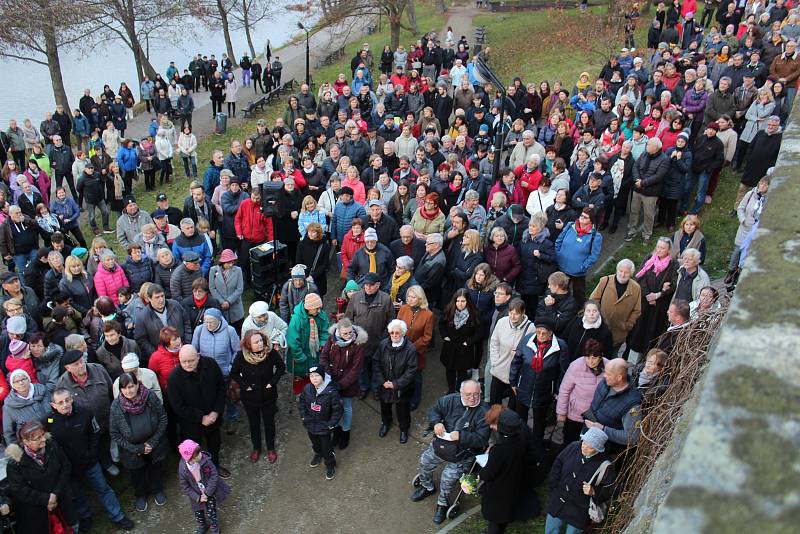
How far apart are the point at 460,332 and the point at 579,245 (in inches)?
85.1

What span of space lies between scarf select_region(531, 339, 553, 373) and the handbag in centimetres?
147

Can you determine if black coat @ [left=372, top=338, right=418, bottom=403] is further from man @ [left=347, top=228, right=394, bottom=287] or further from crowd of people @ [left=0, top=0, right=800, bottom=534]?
man @ [left=347, top=228, right=394, bottom=287]

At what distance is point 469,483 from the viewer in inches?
255

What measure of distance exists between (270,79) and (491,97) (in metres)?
9.57

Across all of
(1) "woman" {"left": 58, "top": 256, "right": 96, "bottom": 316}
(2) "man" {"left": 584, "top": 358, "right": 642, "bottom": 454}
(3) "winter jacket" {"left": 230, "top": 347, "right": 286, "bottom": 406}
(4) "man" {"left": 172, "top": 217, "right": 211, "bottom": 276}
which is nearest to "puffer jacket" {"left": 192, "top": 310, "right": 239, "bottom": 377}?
(3) "winter jacket" {"left": 230, "top": 347, "right": 286, "bottom": 406}

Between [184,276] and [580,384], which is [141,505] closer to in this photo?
[184,276]

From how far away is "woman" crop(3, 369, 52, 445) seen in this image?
6465 millimetres

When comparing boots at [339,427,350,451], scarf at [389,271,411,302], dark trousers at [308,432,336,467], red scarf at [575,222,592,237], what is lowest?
boots at [339,427,350,451]

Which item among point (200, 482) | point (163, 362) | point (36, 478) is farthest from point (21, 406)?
point (200, 482)

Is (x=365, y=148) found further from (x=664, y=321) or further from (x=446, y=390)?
(x=664, y=321)

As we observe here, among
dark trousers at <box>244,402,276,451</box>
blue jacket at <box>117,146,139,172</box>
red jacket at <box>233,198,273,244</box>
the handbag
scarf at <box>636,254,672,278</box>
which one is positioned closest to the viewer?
the handbag

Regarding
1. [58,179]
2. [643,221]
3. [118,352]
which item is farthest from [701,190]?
[58,179]

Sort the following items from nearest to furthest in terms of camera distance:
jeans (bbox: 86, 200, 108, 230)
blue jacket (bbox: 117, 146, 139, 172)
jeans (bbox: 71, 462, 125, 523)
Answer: jeans (bbox: 71, 462, 125, 523), jeans (bbox: 86, 200, 108, 230), blue jacket (bbox: 117, 146, 139, 172)

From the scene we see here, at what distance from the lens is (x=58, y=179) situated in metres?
14.8
